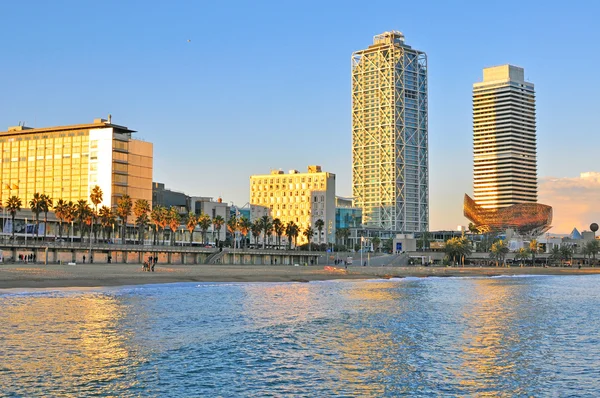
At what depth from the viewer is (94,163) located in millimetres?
189250

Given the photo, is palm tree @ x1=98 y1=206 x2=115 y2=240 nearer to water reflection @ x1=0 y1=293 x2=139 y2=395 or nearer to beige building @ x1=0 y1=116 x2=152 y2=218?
beige building @ x1=0 y1=116 x2=152 y2=218

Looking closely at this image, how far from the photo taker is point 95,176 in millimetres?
188875

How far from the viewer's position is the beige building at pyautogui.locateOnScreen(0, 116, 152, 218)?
615 feet

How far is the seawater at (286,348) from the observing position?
28984 millimetres

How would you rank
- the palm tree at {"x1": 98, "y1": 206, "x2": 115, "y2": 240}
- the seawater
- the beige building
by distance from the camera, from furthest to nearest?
the beige building
the palm tree at {"x1": 98, "y1": 206, "x2": 115, "y2": 240}
the seawater

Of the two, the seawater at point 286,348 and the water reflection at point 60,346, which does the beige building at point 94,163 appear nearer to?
the seawater at point 286,348

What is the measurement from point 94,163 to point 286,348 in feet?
528

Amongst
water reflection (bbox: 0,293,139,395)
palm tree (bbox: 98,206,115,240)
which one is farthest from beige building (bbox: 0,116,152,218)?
water reflection (bbox: 0,293,139,395)

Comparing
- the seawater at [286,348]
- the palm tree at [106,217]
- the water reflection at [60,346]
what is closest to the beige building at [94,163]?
the palm tree at [106,217]

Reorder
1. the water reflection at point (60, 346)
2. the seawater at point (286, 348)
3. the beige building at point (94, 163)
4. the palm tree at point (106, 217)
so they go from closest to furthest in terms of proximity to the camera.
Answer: the water reflection at point (60, 346) < the seawater at point (286, 348) < the palm tree at point (106, 217) < the beige building at point (94, 163)

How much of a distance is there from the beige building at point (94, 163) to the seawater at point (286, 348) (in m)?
126

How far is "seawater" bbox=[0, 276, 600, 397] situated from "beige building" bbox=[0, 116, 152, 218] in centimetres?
12587

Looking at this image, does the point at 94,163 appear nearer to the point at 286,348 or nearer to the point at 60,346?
the point at 60,346

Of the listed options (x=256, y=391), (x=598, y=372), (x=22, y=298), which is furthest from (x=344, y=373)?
(x=22, y=298)
